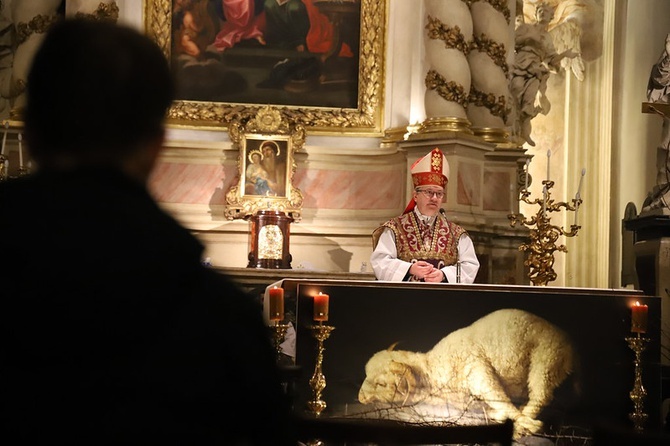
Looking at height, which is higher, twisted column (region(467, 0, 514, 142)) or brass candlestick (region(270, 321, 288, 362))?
twisted column (region(467, 0, 514, 142))

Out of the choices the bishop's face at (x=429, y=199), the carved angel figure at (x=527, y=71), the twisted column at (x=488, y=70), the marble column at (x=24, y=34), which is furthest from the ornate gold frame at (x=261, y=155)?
the carved angel figure at (x=527, y=71)

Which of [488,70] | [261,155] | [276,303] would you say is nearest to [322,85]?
[261,155]

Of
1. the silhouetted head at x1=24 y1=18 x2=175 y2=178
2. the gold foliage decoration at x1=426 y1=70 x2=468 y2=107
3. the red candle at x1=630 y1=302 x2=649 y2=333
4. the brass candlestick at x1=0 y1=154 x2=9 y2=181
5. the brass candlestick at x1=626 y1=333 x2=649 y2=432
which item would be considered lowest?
the brass candlestick at x1=626 y1=333 x2=649 y2=432

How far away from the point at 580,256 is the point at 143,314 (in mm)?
13329

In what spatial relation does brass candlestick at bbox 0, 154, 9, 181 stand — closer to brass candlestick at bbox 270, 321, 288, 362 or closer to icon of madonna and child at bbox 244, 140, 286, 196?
icon of madonna and child at bbox 244, 140, 286, 196

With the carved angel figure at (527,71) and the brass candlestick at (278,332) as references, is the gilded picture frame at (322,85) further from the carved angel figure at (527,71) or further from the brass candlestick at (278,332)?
the brass candlestick at (278,332)

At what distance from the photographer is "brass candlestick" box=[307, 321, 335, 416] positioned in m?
5.93

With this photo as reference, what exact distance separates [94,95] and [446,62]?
8.60m

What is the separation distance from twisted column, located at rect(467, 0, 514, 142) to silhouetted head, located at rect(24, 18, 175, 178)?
874cm

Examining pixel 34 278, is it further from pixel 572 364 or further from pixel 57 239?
pixel 572 364

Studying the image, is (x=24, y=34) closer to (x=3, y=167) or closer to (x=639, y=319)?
(x=3, y=167)

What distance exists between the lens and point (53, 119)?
5.12 ft

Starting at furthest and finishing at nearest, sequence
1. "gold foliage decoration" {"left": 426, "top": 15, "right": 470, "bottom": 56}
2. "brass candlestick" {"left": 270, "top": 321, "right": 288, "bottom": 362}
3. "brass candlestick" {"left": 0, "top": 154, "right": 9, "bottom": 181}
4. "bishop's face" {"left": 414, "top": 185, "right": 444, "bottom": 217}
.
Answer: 1. "gold foliage decoration" {"left": 426, "top": 15, "right": 470, "bottom": 56}
2. "brass candlestick" {"left": 0, "top": 154, "right": 9, "bottom": 181}
3. "bishop's face" {"left": 414, "top": 185, "right": 444, "bottom": 217}
4. "brass candlestick" {"left": 270, "top": 321, "right": 288, "bottom": 362}

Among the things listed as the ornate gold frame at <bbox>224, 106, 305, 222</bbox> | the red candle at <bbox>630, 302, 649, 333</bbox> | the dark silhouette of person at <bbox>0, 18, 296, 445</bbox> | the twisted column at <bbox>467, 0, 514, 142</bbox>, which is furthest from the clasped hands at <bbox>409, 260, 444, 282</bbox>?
the dark silhouette of person at <bbox>0, 18, 296, 445</bbox>
